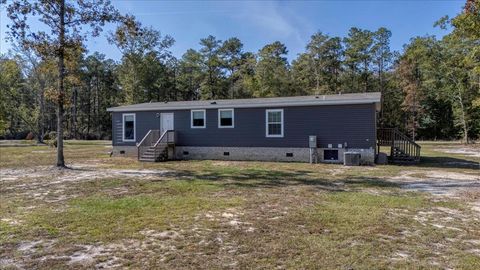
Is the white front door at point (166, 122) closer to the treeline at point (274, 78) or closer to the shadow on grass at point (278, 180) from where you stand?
the shadow on grass at point (278, 180)

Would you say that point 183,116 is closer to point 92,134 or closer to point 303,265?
point 303,265

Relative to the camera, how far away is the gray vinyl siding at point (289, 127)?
13938 mm

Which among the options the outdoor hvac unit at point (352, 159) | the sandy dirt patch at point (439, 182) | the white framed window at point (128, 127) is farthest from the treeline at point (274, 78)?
the sandy dirt patch at point (439, 182)

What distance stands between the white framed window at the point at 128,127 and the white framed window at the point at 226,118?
17.1 feet

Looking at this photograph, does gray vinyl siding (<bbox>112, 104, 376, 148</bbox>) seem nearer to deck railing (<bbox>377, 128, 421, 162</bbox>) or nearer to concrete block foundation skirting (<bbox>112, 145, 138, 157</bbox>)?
concrete block foundation skirting (<bbox>112, 145, 138, 157</bbox>)

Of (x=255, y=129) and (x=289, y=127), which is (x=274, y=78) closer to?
(x=255, y=129)

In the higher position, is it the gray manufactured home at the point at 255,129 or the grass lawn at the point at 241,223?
the gray manufactured home at the point at 255,129

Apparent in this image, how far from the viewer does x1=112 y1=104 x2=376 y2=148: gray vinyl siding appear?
13.9 meters

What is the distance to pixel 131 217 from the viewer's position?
18.6 ft

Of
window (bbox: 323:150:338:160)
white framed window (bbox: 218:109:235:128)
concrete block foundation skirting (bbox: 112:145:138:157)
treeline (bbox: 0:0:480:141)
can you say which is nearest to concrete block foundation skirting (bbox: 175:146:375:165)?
window (bbox: 323:150:338:160)

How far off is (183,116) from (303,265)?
14.4m

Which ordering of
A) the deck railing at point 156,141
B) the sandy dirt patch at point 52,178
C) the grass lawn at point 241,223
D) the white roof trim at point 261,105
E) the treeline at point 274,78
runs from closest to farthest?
the grass lawn at point 241,223
the sandy dirt patch at point 52,178
the white roof trim at point 261,105
the deck railing at point 156,141
the treeline at point 274,78

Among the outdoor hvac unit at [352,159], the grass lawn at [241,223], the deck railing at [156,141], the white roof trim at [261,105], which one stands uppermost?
the white roof trim at [261,105]

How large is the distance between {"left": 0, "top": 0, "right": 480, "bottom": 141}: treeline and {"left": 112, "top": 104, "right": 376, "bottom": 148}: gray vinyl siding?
36.6 feet
